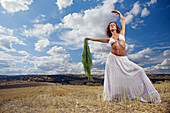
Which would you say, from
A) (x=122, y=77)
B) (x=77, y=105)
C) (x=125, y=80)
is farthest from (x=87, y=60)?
(x=77, y=105)

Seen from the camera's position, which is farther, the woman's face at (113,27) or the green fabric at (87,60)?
the green fabric at (87,60)

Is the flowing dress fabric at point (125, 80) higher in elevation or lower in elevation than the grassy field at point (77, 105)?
higher

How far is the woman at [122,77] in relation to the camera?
13.9 ft

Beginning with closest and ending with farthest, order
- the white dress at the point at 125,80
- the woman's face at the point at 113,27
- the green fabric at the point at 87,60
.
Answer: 1. the white dress at the point at 125,80
2. the woman's face at the point at 113,27
3. the green fabric at the point at 87,60

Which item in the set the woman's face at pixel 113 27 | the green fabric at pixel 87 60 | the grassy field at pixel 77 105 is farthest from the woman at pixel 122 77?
the green fabric at pixel 87 60

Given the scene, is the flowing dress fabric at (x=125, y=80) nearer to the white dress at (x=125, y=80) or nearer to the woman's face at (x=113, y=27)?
the white dress at (x=125, y=80)

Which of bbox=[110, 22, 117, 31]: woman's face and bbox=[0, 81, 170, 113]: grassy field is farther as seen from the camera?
bbox=[110, 22, 117, 31]: woman's face

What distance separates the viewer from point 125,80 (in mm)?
4496

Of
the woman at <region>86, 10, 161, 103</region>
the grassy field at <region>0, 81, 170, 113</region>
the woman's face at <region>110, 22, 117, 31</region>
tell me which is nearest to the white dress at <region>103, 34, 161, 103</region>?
the woman at <region>86, 10, 161, 103</region>

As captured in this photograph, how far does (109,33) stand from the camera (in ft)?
17.9

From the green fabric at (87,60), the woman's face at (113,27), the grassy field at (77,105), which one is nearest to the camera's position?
the grassy field at (77,105)

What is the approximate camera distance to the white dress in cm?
419

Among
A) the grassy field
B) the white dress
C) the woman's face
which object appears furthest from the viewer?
the woman's face

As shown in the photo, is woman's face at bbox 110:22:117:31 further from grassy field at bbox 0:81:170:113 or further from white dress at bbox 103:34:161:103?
grassy field at bbox 0:81:170:113
